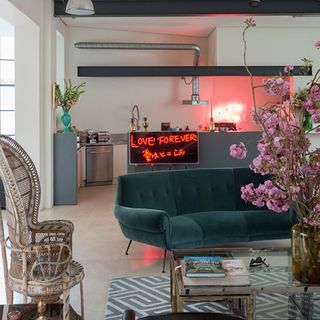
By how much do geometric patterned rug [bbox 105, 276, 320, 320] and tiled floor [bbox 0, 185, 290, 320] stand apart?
0.31 ft

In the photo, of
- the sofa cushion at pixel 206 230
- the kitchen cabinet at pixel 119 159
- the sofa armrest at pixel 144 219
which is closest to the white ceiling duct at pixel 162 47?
the kitchen cabinet at pixel 119 159

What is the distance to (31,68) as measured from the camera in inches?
285

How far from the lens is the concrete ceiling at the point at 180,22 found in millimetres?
9180

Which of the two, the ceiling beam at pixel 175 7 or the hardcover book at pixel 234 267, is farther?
the ceiling beam at pixel 175 7

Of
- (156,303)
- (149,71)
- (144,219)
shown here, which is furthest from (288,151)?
(149,71)

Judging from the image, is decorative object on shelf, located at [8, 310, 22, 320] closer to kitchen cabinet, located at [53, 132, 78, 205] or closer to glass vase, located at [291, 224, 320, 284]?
glass vase, located at [291, 224, 320, 284]

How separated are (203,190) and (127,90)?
5.78 metres

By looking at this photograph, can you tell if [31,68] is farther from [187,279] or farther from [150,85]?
[187,279]

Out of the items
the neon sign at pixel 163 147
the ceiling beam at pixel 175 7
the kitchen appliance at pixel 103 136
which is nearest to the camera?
the ceiling beam at pixel 175 7

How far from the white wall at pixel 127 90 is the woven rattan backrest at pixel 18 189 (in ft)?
23.7

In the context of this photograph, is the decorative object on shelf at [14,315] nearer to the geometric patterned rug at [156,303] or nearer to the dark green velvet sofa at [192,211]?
the geometric patterned rug at [156,303]

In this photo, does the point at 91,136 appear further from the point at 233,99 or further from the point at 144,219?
the point at 144,219

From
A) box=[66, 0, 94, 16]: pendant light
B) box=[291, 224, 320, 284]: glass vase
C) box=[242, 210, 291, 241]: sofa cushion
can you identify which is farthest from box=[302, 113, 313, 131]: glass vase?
box=[66, 0, 94, 16]: pendant light

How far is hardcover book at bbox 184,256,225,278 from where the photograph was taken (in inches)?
114
